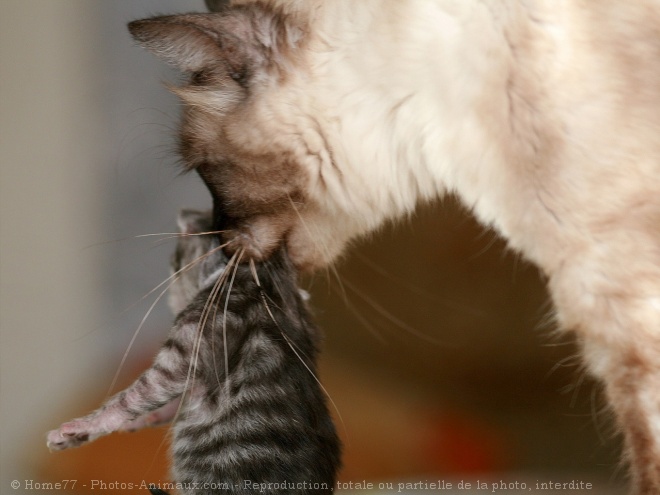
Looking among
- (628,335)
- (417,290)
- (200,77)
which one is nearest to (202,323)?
(200,77)

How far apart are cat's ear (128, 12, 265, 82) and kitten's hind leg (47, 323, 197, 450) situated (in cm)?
53

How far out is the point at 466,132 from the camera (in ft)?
3.56

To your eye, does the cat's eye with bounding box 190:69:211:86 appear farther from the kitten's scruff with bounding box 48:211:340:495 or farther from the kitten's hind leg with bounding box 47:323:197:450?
the kitten's hind leg with bounding box 47:323:197:450

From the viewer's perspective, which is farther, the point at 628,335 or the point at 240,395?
the point at 240,395

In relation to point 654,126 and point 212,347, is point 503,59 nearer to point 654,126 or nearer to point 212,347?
point 654,126

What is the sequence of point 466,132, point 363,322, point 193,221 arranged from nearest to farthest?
point 466,132
point 193,221
point 363,322

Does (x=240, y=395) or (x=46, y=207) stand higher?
(x=46, y=207)

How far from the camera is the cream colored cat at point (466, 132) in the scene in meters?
0.97

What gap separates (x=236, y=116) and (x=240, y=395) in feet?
1.62

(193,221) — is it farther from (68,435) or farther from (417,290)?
(417,290)

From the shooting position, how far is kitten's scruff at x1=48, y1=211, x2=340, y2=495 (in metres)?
1.21

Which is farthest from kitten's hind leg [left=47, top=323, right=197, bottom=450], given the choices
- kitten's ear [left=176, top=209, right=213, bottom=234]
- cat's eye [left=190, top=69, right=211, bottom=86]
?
cat's eye [left=190, top=69, right=211, bottom=86]

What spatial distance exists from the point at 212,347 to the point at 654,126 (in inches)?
32.6

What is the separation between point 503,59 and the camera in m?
1.02
